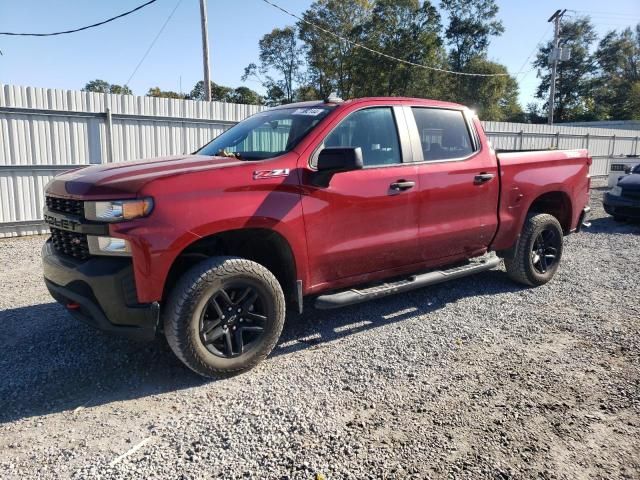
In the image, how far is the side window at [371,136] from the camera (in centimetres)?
399

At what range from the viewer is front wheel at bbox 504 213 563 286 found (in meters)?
5.46

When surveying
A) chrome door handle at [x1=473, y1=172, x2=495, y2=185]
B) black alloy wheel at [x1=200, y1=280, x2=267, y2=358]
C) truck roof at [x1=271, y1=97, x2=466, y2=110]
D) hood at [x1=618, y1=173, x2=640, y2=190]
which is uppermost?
truck roof at [x1=271, y1=97, x2=466, y2=110]

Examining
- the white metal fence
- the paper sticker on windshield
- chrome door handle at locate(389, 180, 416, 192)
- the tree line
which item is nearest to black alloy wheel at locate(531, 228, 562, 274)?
chrome door handle at locate(389, 180, 416, 192)

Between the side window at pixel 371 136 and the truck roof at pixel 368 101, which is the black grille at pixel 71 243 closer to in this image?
the side window at pixel 371 136

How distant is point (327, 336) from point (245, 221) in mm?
1451

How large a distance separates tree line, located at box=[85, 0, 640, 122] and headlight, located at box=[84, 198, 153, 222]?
39353 millimetres

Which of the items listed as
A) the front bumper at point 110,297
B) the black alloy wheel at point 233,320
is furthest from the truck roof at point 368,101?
the front bumper at point 110,297

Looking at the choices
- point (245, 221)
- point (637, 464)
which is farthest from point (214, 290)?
point (637, 464)

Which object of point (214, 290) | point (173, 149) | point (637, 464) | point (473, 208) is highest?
point (173, 149)

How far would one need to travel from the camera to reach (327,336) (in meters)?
4.29

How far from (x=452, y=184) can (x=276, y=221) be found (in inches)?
76.4

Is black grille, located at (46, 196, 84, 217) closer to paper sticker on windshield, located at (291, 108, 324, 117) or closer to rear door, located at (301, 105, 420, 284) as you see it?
rear door, located at (301, 105, 420, 284)

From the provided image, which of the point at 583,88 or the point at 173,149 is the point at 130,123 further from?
the point at 583,88

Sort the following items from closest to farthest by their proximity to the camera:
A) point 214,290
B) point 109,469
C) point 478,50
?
point 109,469
point 214,290
point 478,50
